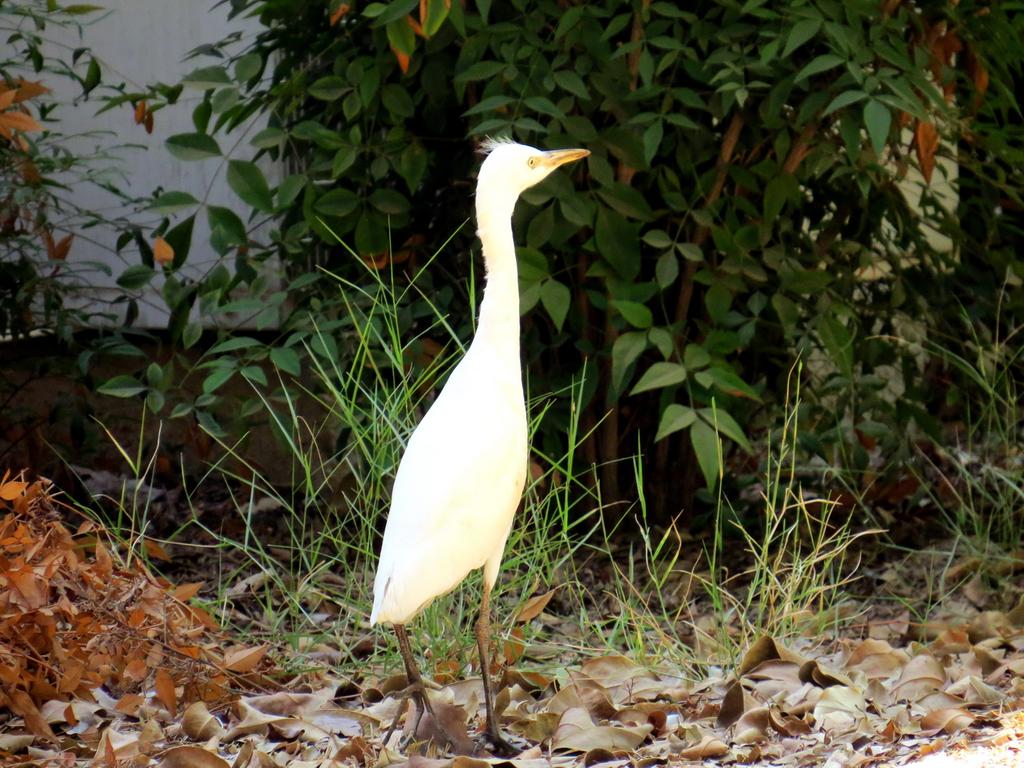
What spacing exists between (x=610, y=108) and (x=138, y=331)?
1580mm

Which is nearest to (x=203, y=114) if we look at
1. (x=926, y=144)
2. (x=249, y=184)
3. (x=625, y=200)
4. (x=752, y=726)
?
(x=249, y=184)

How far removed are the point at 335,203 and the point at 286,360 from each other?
51 centimetres

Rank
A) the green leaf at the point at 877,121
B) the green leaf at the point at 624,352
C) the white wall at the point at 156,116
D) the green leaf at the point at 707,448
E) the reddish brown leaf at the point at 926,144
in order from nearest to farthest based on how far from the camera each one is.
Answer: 1. the green leaf at the point at 877,121
2. the green leaf at the point at 707,448
3. the green leaf at the point at 624,352
4. the reddish brown leaf at the point at 926,144
5. the white wall at the point at 156,116

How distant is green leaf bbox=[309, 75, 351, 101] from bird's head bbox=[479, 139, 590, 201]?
103 centimetres

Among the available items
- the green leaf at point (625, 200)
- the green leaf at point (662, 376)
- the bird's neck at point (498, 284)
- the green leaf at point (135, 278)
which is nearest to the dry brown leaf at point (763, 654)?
the green leaf at point (662, 376)

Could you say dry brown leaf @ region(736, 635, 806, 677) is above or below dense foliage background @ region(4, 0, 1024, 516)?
below

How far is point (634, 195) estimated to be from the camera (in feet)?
11.3

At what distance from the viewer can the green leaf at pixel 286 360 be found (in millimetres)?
3201

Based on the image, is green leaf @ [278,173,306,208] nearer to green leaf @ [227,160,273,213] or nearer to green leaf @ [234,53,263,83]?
green leaf @ [227,160,273,213]

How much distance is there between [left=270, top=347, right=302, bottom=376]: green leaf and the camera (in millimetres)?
3201

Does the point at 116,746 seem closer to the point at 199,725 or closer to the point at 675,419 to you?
the point at 199,725

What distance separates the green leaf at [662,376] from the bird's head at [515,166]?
84 cm

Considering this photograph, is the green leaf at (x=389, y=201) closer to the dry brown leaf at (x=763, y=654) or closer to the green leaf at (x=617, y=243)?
the green leaf at (x=617, y=243)

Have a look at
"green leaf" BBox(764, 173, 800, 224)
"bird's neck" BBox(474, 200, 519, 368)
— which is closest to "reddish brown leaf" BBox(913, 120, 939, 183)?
"green leaf" BBox(764, 173, 800, 224)
